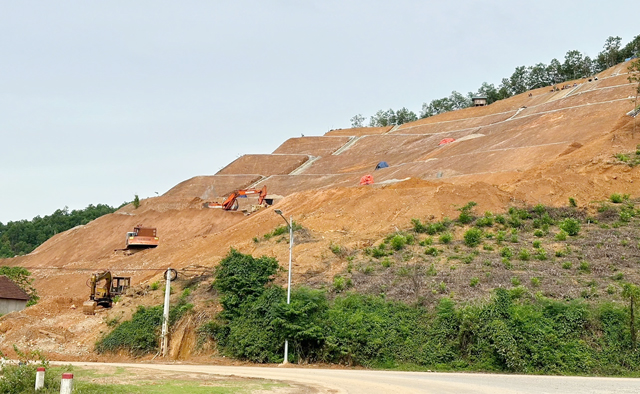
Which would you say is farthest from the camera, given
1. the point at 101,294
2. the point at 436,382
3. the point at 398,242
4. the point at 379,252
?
the point at 101,294

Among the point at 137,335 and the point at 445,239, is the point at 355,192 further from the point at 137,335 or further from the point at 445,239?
the point at 137,335

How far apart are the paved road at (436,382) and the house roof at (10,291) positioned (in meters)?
28.7

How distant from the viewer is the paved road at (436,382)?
58.0 ft

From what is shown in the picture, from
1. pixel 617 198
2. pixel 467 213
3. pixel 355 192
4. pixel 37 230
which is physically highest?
pixel 355 192

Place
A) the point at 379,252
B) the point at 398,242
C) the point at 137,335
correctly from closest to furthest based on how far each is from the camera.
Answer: the point at 137,335 → the point at 379,252 → the point at 398,242

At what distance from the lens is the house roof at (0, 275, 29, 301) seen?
4669 cm

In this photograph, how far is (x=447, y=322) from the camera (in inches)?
1067

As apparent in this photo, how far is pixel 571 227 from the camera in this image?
1415 inches

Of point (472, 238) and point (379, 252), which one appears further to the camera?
point (472, 238)

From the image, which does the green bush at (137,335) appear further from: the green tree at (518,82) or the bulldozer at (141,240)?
the green tree at (518,82)

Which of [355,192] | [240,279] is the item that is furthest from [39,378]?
[355,192]

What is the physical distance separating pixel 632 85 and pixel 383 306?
61.6 metres

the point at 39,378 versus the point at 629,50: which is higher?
the point at 629,50

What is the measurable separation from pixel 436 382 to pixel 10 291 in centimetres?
3764
